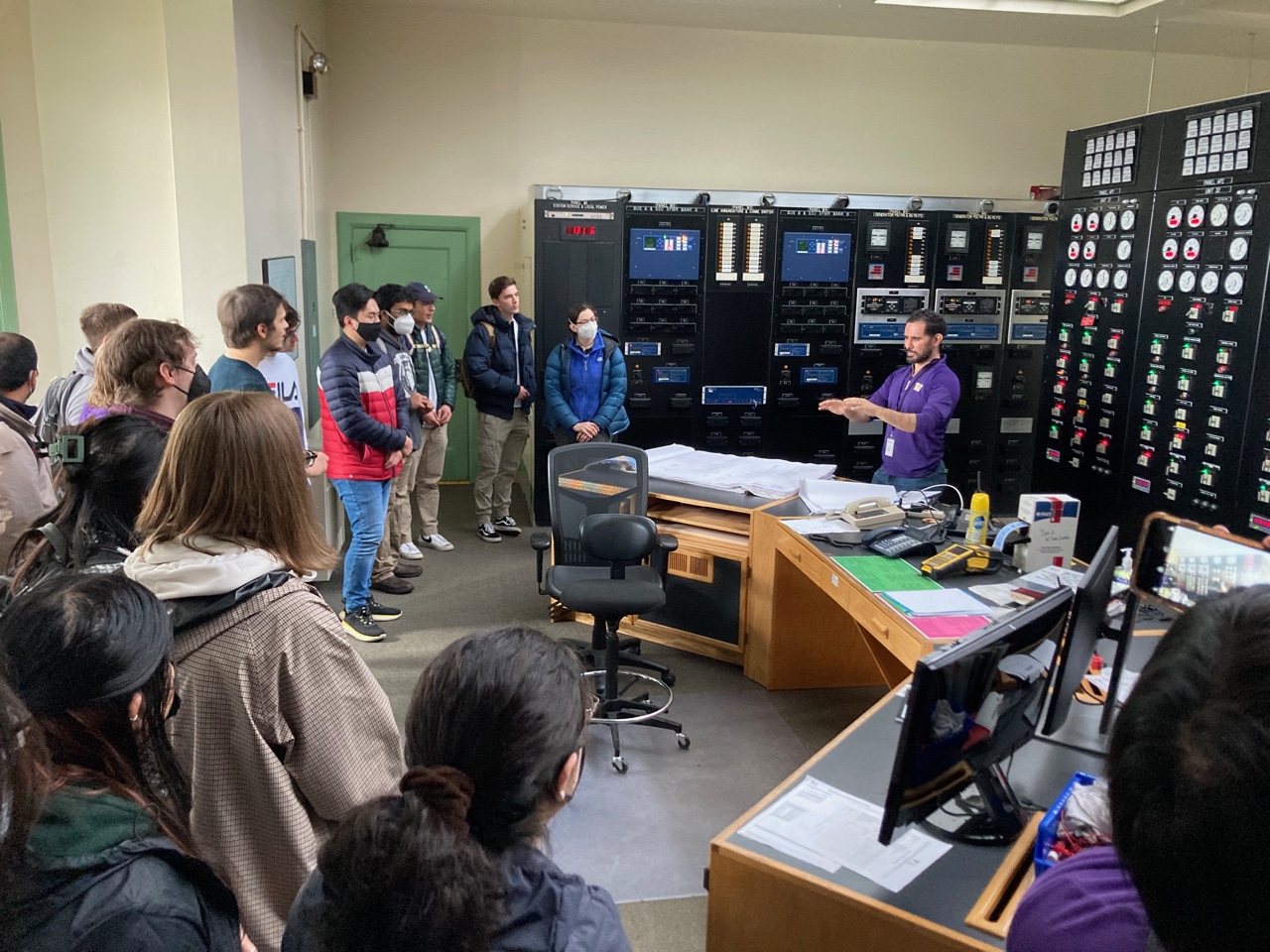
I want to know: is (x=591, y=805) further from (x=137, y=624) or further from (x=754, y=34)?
(x=754, y=34)

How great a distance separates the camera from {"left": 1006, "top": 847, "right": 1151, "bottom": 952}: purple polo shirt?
0.99 meters

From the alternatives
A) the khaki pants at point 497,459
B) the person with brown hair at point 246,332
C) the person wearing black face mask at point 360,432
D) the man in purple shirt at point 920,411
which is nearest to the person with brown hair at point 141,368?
the person with brown hair at point 246,332

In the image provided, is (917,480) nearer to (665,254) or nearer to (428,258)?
(665,254)

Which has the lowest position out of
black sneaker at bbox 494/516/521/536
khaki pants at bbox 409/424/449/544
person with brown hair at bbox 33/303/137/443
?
black sneaker at bbox 494/516/521/536

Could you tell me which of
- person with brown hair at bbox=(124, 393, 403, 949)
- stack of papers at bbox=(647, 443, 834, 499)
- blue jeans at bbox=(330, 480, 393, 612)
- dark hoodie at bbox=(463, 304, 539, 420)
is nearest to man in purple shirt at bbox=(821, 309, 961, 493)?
stack of papers at bbox=(647, 443, 834, 499)

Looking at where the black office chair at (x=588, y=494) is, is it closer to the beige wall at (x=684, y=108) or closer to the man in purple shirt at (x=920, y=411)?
the man in purple shirt at (x=920, y=411)

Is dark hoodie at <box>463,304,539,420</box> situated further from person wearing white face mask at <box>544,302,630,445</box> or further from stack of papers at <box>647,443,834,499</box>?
stack of papers at <box>647,443,834,499</box>

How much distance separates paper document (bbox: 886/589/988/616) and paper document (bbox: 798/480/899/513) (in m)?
0.90

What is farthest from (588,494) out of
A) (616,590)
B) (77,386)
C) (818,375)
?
(818,375)

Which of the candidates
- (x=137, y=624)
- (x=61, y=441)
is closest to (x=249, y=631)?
(x=137, y=624)

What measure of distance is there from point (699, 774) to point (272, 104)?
12.0ft

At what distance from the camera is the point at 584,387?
19.4 ft

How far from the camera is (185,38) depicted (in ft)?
12.5

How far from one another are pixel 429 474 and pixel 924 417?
113 inches
